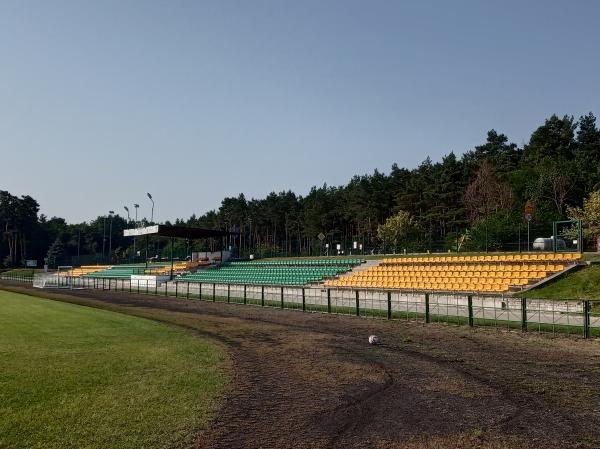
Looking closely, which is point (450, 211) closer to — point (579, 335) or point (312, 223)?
point (312, 223)

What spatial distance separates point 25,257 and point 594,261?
460 feet

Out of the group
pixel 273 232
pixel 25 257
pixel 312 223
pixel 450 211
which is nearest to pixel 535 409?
pixel 450 211

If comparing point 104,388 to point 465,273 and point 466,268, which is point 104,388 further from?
point 466,268

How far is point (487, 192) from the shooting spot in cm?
6272

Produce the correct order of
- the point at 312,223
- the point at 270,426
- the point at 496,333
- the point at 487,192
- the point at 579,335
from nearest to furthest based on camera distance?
1. the point at 270,426
2. the point at 579,335
3. the point at 496,333
4. the point at 487,192
5. the point at 312,223

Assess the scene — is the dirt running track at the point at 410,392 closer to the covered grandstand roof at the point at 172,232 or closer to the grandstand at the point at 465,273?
the grandstand at the point at 465,273

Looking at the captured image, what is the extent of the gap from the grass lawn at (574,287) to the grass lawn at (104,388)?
1654cm

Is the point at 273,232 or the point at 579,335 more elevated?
the point at 273,232

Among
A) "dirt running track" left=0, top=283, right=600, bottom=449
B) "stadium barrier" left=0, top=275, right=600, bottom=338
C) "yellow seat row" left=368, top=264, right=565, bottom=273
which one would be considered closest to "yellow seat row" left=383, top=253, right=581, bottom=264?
"yellow seat row" left=368, top=264, right=565, bottom=273

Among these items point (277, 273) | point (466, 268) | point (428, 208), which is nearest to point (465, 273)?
point (466, 268)

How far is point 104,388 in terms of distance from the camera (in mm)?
8188

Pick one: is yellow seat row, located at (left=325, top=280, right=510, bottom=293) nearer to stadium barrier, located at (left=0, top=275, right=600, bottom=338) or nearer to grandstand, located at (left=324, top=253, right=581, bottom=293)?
grandstand, located at (left=324, top=253, right=581, bottom=293)

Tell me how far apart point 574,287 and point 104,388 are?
21.1 m

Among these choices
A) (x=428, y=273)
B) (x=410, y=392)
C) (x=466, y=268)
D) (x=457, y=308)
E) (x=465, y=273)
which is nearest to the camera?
(x=410, y=392)
